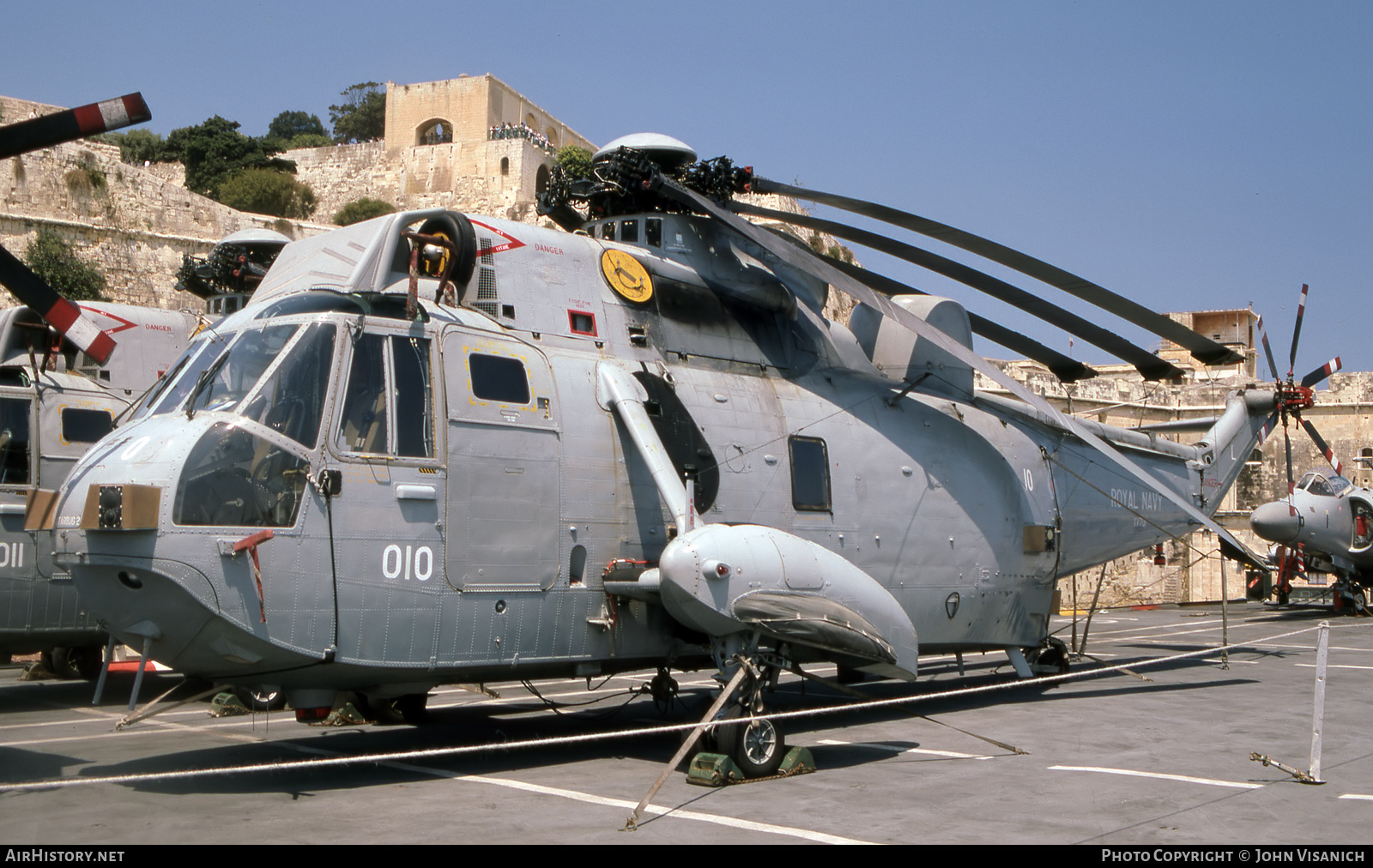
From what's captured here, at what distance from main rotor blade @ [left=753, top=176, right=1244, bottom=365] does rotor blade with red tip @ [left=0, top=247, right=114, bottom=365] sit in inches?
255

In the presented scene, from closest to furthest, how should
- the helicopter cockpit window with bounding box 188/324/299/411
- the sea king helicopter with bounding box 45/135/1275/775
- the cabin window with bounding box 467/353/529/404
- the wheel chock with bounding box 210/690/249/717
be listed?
the sea king helicopter with bounding box 45/135/1275/775
the helicopter cockpit window with bounding box 188/324/299/411
the cabin window with bounding box 467/353/529/404
the wheel chock with bounding box 210/690/249/717

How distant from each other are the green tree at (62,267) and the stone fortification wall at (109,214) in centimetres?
39

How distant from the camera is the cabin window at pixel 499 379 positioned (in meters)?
8.87

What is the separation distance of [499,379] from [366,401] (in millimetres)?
1146

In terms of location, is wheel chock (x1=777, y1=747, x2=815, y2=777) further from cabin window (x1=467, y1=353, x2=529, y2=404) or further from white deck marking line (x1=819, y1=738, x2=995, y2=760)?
cabin window (x1=467, y1=353, x2=529, y2=404)

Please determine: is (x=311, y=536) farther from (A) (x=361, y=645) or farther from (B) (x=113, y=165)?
(B) (x=113, y=165)

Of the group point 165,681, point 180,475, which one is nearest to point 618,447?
point 180,475

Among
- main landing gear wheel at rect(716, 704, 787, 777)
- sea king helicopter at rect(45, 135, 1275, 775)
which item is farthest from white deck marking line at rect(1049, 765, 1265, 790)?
main landing gear wheel at rect(716, 704, 787, 777)

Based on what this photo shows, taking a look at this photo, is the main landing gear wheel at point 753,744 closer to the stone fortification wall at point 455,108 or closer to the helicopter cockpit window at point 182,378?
the helicopter cockpit window at point 182,378

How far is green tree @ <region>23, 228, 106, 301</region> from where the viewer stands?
45.8 meters

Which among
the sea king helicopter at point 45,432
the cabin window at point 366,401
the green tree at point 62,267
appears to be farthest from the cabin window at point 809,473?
the green tree at point 62,267

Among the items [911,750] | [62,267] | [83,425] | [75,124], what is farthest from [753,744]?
[62,267]

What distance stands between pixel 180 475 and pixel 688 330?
16.3 ft

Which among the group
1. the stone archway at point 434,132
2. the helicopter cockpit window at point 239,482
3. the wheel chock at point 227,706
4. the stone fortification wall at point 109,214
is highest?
the stone archway at point 434,132
